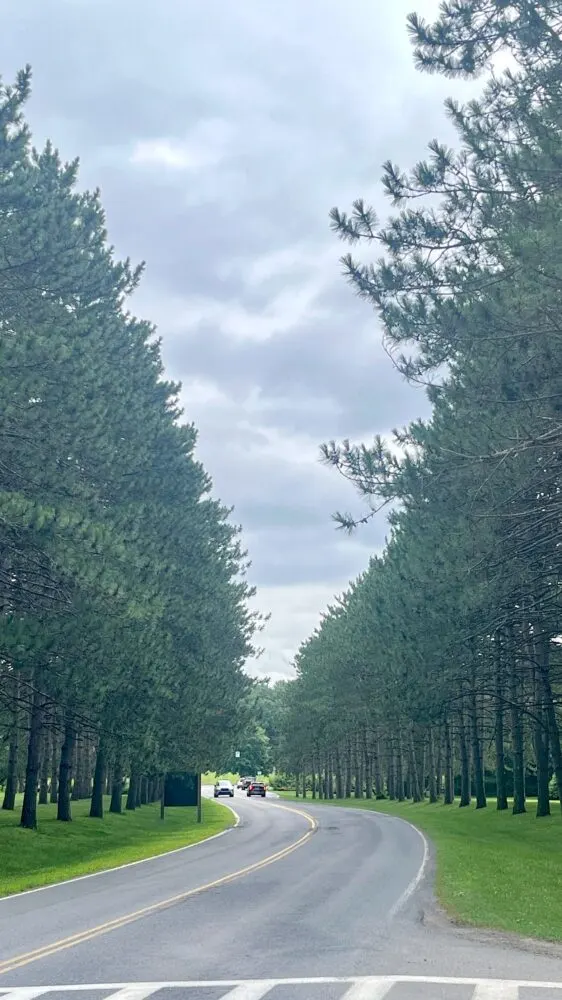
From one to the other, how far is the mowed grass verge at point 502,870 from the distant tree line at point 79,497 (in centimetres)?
961

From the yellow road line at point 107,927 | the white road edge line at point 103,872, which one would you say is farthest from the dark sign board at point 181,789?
the yellow road line at point 107,927

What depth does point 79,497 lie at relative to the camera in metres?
23.2

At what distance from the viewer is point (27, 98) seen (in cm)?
2184

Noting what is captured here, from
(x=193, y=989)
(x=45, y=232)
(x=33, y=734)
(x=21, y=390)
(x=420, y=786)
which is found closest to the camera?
(x=193, y=989)

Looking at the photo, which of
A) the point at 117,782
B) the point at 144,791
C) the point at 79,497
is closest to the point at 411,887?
the point at 79,497

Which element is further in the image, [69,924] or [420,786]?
[420,786]

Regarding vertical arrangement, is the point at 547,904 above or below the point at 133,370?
below

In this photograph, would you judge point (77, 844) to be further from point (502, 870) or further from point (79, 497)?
point (502, 870)

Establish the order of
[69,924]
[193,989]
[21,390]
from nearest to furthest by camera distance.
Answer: [193,989] → [69,924] → [21,390]

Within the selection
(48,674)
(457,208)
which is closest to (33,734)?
(48,674)

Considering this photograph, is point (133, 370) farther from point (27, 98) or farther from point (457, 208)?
point (457, 208)

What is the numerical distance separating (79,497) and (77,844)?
10.4 m

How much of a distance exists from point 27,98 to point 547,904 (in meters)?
19.5

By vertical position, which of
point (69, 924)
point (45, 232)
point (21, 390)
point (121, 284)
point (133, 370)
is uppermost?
point (121, 284)
